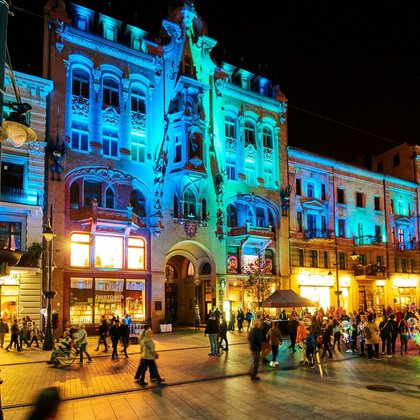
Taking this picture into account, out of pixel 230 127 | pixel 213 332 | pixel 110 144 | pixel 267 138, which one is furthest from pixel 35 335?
pixel 267 138

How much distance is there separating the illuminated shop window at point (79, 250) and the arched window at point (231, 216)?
1266 centimetres

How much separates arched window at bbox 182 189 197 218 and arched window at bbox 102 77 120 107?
8.71m

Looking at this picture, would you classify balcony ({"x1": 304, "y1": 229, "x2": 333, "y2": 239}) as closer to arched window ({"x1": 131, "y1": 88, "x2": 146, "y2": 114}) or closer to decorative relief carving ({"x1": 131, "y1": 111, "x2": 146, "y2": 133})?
decorative relief carving ({"x1": 131, "y1": 111, "x2": 146, "y2": 133})

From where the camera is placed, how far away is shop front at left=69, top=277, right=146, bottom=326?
99.0 ft

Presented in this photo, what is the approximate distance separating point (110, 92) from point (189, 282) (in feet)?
57.1

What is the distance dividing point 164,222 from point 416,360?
66.8 ft

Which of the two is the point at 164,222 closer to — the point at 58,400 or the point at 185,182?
the point at 185,182

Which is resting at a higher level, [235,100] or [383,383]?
[235,100]

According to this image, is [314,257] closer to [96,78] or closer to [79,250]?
[79,250]

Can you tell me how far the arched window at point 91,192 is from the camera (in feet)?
104

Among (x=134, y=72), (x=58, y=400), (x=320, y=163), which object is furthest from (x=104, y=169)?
(x=58, y=400)

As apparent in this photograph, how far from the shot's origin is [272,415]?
10.2 metres

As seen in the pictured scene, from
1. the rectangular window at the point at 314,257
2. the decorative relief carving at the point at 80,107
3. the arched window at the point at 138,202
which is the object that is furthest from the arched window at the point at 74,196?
the rectangular window at the point at 314,257

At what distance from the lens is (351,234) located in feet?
153
